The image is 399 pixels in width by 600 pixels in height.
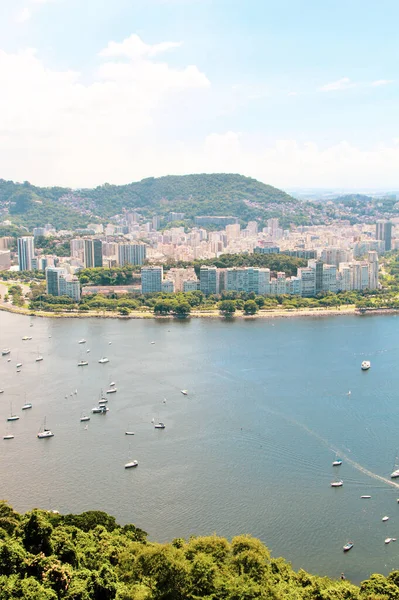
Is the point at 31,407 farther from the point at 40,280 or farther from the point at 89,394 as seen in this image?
the point at 40,280

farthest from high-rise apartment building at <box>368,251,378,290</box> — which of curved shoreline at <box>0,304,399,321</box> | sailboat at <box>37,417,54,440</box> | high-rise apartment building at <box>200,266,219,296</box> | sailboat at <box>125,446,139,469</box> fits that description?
sailboat at <box>125,446,139,469</box>

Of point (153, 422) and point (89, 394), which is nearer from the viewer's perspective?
point (153, 422)

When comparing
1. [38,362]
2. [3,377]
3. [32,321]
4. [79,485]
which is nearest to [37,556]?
[79,485]

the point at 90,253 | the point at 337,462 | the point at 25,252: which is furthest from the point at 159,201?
the point at 337,462

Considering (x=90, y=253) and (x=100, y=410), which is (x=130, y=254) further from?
(x=100, y=410)

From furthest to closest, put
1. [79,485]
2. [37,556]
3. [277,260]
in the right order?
[277,260] < [79,485] < [37,556]

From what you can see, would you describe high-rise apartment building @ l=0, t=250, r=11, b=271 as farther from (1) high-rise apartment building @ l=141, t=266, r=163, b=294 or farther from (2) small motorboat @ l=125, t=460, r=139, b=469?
(2) small motorboat @ l=125, t=460, r=139, b=469
